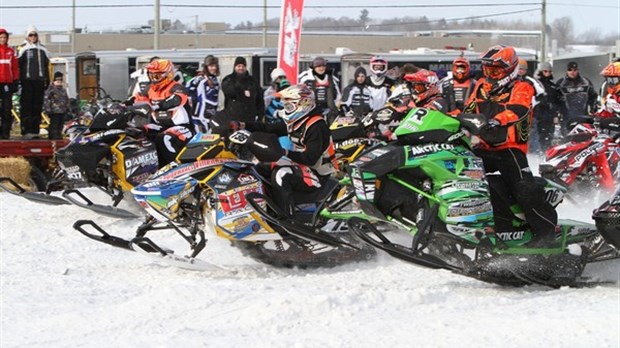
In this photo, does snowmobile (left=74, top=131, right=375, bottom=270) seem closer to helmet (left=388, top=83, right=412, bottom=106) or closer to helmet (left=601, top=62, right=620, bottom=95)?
helmet (left=388, top=83, right=412, bottom=106)

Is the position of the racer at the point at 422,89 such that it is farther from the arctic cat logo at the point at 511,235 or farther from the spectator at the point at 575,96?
the spectator at the point at 575,96

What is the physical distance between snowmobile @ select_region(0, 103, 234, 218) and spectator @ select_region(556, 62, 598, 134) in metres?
9.21

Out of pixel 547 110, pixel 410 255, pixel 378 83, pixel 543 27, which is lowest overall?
pixel 410 255

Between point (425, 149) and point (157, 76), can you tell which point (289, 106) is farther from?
point (157, 76)

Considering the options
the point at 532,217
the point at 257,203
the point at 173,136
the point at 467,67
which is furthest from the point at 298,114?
the point at 467,67

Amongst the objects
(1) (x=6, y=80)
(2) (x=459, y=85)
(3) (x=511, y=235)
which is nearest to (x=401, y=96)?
(2) (x=459, y=85)

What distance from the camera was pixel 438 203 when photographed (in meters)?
6.83

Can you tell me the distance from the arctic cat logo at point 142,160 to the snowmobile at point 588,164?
13.5 ft

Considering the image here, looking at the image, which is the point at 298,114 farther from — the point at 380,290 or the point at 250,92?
the point at 250,92

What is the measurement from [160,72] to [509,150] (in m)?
4.99

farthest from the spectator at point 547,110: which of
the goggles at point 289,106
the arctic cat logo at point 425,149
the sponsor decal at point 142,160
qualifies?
the arctic cat logo at point 425,149

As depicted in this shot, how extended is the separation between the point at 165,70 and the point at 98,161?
1443mm

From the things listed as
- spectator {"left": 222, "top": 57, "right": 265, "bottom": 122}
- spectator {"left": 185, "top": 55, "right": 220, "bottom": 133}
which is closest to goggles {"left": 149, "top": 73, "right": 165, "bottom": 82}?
spectator {"left": 222, "top": 57, "right": 265, "bottom": 122}

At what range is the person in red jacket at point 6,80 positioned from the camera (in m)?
14.5
